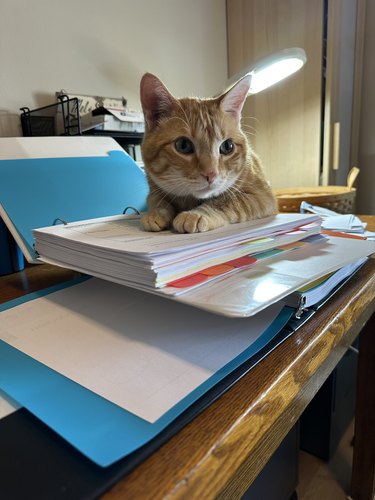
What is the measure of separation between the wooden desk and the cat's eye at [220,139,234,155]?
0.30m

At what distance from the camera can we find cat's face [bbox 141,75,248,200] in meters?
0.56

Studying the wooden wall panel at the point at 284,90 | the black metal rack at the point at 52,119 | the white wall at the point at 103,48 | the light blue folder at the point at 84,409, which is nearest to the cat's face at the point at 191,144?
the light blue folder at the point at 84,409

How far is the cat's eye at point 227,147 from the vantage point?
594mm

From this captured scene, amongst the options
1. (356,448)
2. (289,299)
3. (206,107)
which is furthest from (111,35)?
(356,448)

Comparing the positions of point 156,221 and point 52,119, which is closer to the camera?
point 156,221

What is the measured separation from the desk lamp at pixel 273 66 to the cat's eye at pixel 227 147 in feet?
1.18

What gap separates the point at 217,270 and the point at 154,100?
0.36 metres

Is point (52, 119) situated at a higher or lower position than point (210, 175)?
higher

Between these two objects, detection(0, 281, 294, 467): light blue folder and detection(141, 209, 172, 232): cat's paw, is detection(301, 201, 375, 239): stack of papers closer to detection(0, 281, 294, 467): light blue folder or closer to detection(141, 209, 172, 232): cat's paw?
detection(141, 209, 172, 232): cat's paw

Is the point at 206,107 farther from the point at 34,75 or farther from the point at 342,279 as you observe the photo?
the point at 34,75

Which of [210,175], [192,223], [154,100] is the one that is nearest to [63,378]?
[192,223]

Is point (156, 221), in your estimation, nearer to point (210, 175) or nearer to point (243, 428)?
point (210, 175)

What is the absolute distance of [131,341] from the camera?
32 cm

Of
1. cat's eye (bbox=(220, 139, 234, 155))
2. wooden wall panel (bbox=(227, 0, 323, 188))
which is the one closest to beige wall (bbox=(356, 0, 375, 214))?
wooden wall panel (bbox=(227, 0, 323, 188))
